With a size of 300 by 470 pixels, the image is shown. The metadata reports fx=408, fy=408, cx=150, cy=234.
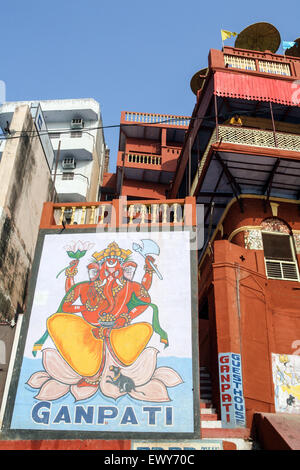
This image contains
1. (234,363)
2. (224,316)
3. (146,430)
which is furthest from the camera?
(224,316)

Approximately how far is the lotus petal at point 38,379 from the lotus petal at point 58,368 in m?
0.12

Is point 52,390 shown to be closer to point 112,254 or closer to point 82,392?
point 82,392

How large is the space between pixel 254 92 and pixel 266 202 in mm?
4432

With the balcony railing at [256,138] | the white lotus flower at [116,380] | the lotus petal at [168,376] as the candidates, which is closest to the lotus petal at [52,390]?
the white lotus flower at [116,380]

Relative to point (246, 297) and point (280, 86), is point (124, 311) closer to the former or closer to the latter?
point (246, 297)

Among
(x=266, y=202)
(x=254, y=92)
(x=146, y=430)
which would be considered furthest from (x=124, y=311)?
(x=254, y=92)

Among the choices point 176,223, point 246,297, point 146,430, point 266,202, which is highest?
point 266,202

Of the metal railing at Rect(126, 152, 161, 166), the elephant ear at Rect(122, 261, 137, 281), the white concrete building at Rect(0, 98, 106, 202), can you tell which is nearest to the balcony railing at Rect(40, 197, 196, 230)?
the elephant ear at Rect(122, 261, 137, 281)

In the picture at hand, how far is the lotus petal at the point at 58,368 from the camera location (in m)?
9.90

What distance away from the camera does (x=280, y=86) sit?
54.3ft

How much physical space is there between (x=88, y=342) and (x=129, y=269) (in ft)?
7.37

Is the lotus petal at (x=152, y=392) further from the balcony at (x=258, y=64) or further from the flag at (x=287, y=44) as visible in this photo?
the flag at (x=287, y=44)

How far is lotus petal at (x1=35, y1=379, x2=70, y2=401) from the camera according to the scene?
972 cm

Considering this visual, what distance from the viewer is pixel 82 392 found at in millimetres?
9695
